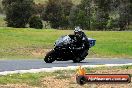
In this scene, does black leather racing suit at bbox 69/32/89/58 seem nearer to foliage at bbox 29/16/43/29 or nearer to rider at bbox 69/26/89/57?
rider at bbox 69/26/89/57

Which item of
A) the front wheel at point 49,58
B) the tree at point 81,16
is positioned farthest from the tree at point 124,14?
the front wheel at point 49,58

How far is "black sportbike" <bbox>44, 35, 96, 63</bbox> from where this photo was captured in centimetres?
2447

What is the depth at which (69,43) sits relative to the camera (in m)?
24.7

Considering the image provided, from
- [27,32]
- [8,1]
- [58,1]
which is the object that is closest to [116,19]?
[58,1]

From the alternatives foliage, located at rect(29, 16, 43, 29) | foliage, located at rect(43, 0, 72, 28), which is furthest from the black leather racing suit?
foliage, located at rect(43, 0, 72, 28)

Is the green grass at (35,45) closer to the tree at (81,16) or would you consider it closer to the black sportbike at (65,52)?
the black sportbike at (65,52)

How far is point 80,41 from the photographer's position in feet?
81.3

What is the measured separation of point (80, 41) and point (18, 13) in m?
64.8

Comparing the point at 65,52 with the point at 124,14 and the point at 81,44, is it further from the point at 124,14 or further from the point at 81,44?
the point at 124,14

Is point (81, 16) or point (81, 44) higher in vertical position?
point (81, 44)

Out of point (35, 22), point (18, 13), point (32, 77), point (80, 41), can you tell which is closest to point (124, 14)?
point (35, 22)

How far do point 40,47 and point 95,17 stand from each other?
51.9 m

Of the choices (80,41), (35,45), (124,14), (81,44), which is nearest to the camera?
(80,41)

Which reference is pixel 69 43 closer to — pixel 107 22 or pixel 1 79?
pixel 1 79
